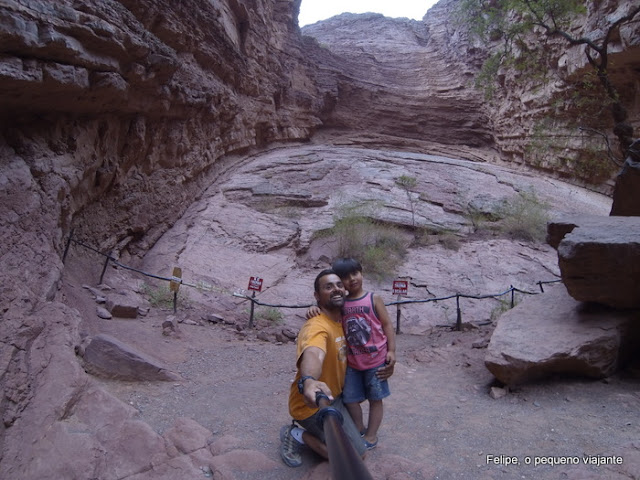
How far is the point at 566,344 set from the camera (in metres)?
3.98

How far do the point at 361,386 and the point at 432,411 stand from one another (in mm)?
1292

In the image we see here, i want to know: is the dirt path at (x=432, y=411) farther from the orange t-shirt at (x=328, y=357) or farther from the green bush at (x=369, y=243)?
the green bush at (x=369, y=243)

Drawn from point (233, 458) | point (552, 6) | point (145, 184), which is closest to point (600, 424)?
point (233, 458)

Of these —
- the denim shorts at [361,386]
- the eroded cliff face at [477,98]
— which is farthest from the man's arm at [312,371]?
the eroded cliff face at [477,98]

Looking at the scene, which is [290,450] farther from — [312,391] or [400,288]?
[400,288]

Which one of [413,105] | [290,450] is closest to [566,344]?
[290,450]

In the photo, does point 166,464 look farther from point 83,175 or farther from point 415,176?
point 415,176

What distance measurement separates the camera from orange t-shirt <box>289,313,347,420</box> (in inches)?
101

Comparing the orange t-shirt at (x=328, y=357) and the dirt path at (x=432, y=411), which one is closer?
the orange t-shirt at (x=328, y=357)

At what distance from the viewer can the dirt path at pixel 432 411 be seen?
2.71 meters

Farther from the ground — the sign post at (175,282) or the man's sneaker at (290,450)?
the man's sneaker at (290,450)

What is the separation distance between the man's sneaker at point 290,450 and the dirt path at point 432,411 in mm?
50

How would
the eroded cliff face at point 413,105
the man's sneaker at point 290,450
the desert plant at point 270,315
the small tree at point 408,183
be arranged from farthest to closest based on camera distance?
the eroded cliff face at point 413,105 < the small tree at point 408,183 < the desert plant at point 270,315 < the man's sneaker at point 290,450

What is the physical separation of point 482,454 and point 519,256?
7307 mm
